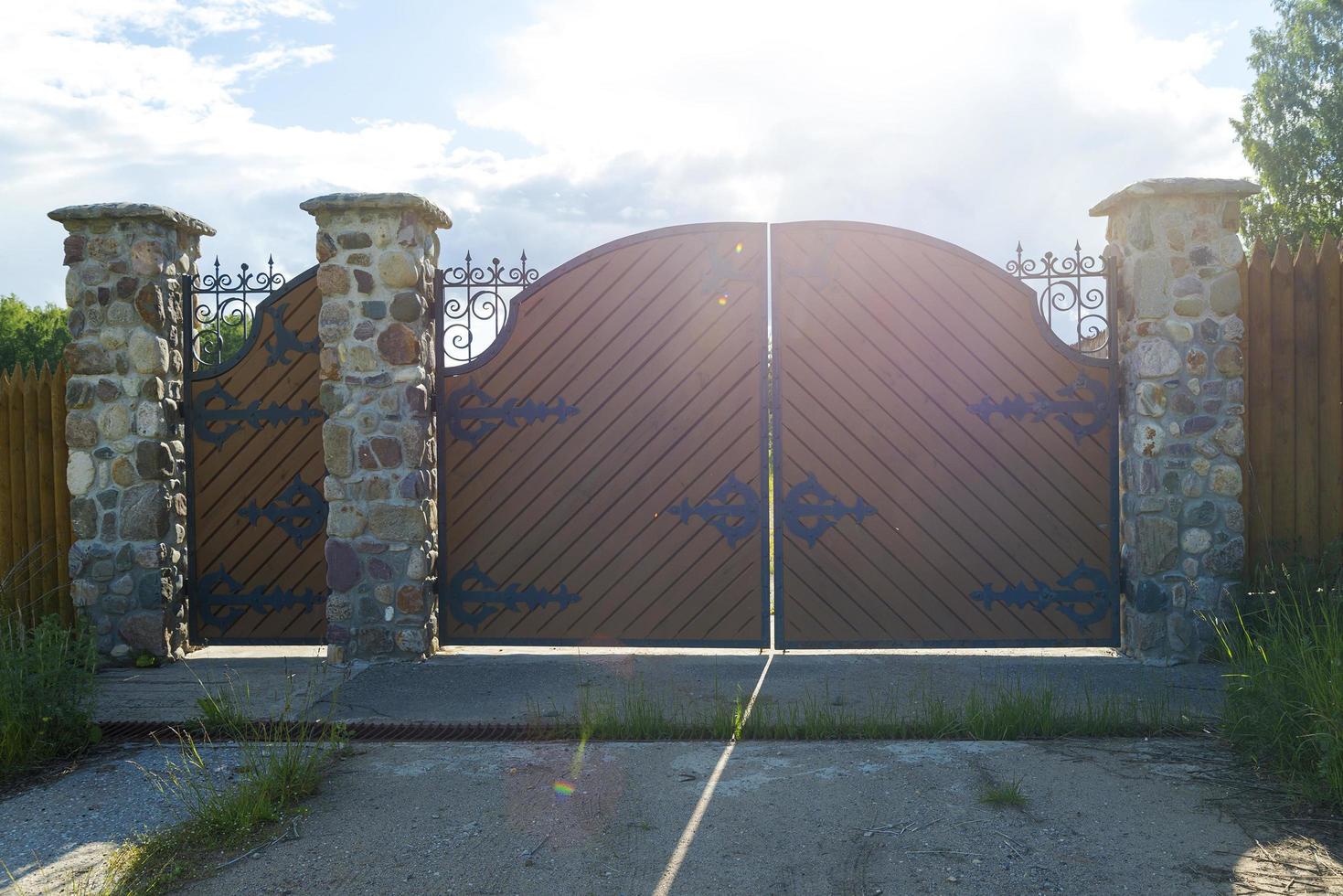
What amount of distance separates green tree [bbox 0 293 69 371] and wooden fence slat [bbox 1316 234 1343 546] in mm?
17449

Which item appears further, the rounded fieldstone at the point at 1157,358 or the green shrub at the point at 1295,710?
the rounded fieldstone at the point at 1157,358

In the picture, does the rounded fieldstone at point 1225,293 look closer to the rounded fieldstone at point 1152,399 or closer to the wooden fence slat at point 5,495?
the rounded fieldstone at point 1152,399

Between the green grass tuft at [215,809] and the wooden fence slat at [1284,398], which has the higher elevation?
the wooden fence slat at [1284,398]

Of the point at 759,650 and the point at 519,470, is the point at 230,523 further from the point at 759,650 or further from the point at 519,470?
the point at 759,650

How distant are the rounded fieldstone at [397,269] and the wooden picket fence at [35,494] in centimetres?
222

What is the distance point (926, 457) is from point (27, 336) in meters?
16.8

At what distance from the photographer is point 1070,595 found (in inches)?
239

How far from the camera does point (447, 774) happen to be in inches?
155

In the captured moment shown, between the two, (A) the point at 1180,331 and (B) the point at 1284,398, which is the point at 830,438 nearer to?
(A) the point at 1180,331

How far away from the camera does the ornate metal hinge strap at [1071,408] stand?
6039 mm

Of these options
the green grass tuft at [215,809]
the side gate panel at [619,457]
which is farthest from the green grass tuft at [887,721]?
the side gate panel at [619,457]

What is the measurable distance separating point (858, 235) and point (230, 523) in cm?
412

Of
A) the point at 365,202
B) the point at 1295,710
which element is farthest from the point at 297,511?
the point at 1295,710

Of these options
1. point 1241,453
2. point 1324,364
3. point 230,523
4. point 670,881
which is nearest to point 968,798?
point 670,881
